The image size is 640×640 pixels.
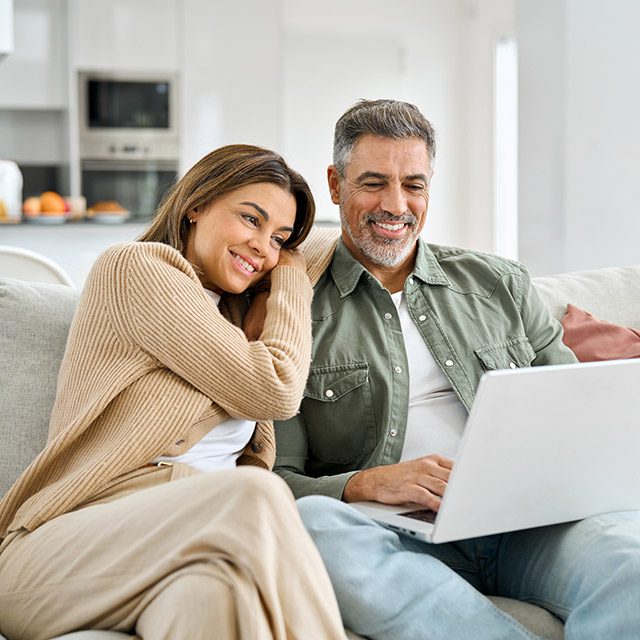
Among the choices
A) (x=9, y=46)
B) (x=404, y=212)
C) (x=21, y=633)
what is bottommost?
(x=21, y=633)


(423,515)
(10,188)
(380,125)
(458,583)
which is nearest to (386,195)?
(380,125)

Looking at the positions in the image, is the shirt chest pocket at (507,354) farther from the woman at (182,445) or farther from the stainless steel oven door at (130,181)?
the stainless steel oven door at (130,181)

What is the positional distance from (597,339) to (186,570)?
132 cm

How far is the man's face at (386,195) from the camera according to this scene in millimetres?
2143

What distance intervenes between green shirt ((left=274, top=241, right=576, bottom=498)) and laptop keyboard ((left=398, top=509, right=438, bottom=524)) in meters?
0.19

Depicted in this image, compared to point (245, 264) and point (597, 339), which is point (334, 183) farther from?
point (597, 339)

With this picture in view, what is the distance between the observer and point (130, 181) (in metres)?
7.27

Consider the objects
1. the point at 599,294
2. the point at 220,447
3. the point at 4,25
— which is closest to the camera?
the point at 220,447

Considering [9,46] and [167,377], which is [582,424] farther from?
[9,46]

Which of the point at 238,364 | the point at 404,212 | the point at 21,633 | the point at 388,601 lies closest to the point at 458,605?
the point at 388,601

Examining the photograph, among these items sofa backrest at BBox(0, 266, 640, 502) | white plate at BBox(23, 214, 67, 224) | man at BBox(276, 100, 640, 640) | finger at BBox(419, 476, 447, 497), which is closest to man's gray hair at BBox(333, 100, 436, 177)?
man at BBox(276, 100, 640, 640)

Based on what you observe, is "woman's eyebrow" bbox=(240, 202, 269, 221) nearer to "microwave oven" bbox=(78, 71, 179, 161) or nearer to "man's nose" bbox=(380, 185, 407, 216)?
"man's nose" bbox=(380, 185, 407, 216)

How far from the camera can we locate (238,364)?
1.73 meters

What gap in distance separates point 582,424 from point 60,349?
1016 mm
